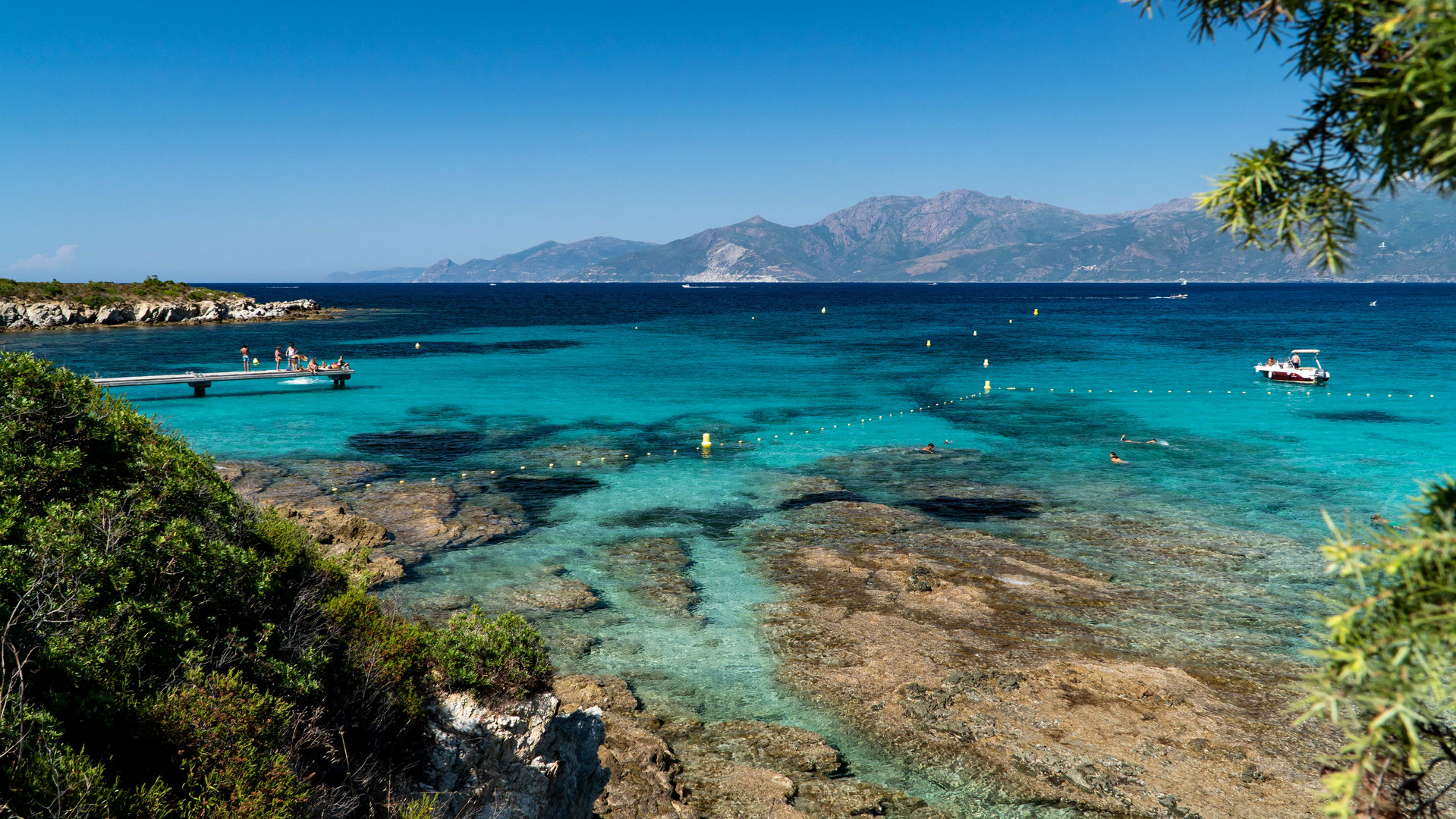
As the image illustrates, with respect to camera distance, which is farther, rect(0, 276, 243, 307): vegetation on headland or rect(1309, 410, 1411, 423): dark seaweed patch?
rect(0, 276, 243, 307): vegetation on headland

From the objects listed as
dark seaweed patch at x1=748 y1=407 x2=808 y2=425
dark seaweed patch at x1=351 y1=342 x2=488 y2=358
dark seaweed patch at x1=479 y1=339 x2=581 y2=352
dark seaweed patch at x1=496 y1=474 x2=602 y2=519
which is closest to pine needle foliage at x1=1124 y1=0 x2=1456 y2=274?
dark seaweed patch at x1=496 y1=474 x2=602 y2=519

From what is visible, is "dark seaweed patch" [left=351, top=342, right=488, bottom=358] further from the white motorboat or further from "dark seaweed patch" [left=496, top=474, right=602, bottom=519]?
the white motorboat

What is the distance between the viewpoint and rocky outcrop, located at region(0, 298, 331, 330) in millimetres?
88375

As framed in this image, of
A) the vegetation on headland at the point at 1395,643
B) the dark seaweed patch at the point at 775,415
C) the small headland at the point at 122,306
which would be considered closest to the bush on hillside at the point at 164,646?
the vegetation on headland at the point at 1395,643

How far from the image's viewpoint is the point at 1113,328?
351 feet

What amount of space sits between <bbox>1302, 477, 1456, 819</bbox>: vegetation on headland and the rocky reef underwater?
220 centimetres

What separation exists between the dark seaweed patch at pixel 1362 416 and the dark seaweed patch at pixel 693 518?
3428 centimetres

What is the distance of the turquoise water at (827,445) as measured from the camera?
17.0 metres

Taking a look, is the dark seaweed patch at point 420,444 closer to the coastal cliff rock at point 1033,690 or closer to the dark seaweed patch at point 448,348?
the coastal cliff rock at point 1033,690

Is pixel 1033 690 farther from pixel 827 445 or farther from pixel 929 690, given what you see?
pixel 827 445

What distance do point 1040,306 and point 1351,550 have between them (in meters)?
180

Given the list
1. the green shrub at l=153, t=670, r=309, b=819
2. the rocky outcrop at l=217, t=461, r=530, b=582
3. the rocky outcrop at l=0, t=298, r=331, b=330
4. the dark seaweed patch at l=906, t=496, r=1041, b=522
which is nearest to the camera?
the green shrub at l=153, t=670, r=309, b=819

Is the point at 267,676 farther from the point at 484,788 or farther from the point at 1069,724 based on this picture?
the point at 1069,724

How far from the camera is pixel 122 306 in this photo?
97.4m
